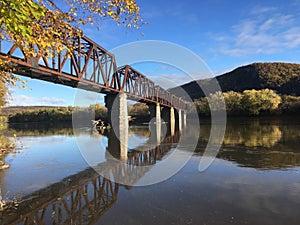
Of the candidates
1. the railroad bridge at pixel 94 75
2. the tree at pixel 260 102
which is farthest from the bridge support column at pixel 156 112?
the tree at pixel 260 102

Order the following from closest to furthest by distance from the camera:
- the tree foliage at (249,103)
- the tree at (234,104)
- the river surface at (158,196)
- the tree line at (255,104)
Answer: the river surface at (158,196)
the tree line at (255,104)
the tree foliage at (249,103)
the tree at (234,104)

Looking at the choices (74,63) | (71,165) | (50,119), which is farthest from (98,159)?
(50,119)

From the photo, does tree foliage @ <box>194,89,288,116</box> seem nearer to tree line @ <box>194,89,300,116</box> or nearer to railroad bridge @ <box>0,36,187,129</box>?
tree line @ <box>194,89,300,116</box>

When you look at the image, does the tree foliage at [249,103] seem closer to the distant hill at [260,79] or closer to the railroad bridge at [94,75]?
the distant hill at [260,79]

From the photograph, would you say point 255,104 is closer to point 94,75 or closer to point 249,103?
point 249,103

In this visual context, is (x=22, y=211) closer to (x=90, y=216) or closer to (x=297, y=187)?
(x=90, y=216)

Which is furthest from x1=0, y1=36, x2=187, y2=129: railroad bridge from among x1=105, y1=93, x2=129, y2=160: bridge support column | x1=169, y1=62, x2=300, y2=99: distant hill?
x1=169, y1=62, x2=300, y2=99: distant hill

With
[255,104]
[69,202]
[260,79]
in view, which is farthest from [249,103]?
[69,202]

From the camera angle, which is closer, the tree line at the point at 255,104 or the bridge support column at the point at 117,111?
the bridge support column at the point at 117,111

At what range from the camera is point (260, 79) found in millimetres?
149875

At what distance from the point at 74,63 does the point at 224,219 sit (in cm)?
2263

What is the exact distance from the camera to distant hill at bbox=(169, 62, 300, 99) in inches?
4958

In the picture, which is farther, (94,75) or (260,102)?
(260,102)

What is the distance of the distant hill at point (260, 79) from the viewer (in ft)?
413
